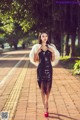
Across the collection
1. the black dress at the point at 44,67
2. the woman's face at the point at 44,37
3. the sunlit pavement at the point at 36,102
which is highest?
the woman's face at the point at 44,37

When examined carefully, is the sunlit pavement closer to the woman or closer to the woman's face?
the woman

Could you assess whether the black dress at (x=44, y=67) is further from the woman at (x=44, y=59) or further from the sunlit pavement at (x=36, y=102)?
the sunlit pavement at (x=36, y=102)

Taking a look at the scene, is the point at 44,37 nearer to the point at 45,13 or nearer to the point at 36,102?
the point at 36,102

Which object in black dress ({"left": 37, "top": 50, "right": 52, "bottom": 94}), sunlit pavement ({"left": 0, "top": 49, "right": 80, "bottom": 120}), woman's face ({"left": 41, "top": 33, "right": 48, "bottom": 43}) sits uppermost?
woman's face ({"left": 41, "top": 33, "right": 48, "bottom": 43})

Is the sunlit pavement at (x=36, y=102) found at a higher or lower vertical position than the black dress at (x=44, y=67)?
lower

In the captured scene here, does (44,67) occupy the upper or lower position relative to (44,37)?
lower

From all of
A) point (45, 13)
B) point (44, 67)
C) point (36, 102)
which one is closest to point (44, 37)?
point (44, 67)

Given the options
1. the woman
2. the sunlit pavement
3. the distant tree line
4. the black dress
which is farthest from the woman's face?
the distant tree line

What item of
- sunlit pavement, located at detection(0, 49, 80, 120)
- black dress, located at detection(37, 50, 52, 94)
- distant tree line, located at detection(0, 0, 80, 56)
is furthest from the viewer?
distant tree line, located at detection(0, 0, 80, 56)

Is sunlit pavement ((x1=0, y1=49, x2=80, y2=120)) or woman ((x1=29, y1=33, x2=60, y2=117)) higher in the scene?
woman ((x1=29, y1=33, x2=60, y2=117))

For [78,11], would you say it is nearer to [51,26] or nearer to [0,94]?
[51,26]

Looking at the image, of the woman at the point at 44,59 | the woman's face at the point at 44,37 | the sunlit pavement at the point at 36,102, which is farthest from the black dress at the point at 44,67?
the sunlit pavement at the point at 36,102

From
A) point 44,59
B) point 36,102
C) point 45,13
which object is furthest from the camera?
point 45,13

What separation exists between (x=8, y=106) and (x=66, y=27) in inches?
798
